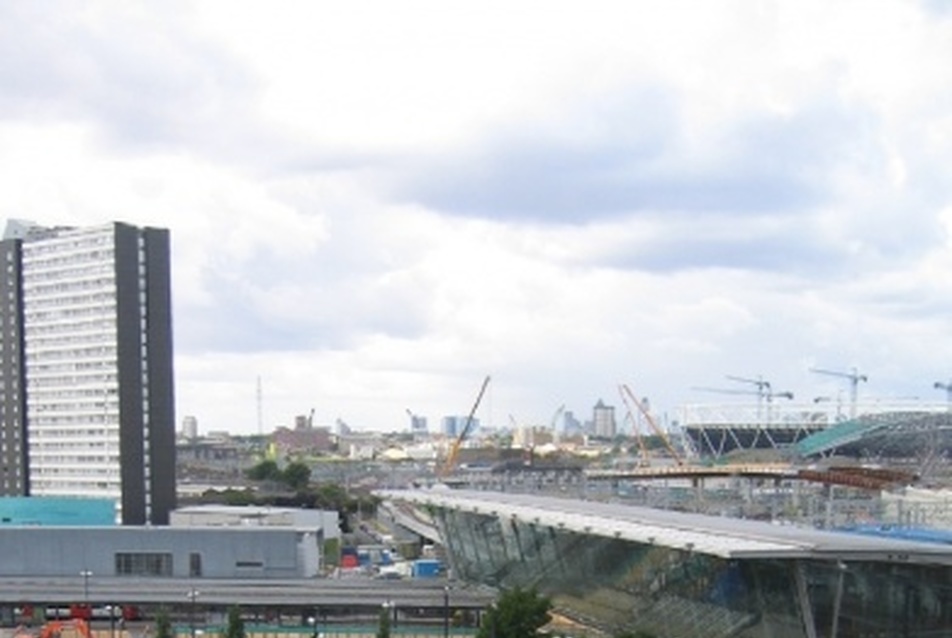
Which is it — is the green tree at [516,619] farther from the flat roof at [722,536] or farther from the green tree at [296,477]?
the green tree at [296,477]

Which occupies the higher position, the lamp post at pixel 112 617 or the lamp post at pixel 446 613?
the lamp post at pixel 446 613

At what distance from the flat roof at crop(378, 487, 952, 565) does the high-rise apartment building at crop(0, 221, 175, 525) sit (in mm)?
30545

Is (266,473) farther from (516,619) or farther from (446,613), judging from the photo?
(516,619)

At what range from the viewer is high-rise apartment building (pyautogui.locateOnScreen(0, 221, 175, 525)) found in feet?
180

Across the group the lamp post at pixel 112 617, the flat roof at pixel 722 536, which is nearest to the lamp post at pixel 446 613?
the flat roof at pixel 722 536

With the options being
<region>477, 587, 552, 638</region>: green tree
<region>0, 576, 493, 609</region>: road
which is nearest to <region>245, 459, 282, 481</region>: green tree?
<region>0, 576, 493, 609</region>: road

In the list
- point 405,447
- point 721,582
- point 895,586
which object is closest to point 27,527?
point 721,582

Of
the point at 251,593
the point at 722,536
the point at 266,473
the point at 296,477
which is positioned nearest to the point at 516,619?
the point at 722,536

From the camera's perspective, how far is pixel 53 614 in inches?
1325

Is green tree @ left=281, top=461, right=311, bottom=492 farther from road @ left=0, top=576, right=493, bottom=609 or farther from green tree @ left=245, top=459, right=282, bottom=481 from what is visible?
road @ left=0, top=576, right=493, bottom=609

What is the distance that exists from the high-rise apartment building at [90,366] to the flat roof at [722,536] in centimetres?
3054

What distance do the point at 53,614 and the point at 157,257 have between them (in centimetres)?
2534

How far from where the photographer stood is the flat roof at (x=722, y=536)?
17.5 m

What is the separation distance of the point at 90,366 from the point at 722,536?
4277cm
